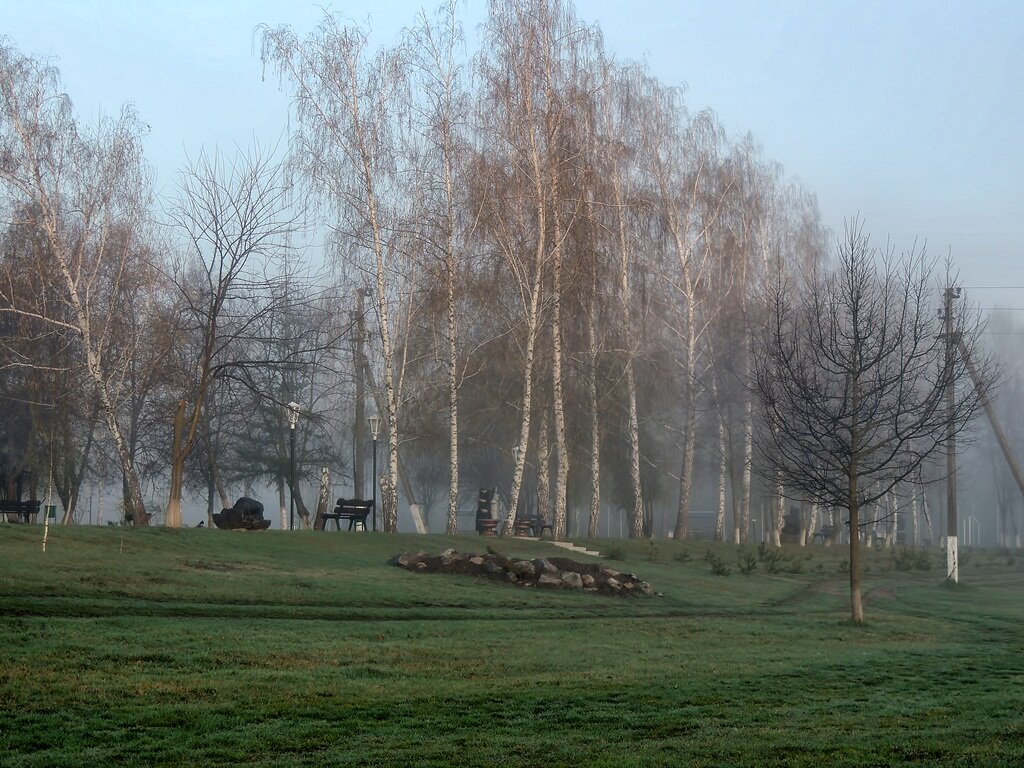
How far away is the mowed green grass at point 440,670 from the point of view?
8078 millimetres

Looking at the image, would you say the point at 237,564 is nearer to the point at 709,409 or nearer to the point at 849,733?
the point at 849,733

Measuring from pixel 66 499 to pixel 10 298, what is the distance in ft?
34.9

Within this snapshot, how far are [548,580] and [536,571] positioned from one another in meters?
0.29

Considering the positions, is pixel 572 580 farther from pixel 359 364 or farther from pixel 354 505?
pixel 359 364

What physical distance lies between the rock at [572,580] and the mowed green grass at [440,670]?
0.65 meters

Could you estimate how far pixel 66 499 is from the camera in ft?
127

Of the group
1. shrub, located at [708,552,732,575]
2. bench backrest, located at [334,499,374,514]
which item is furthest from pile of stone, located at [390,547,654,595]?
bench backrest, located at [334,499,374,514]

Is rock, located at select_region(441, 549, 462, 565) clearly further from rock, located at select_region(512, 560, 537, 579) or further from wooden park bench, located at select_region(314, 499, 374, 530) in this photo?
wooden park bench, located at select_region(314, 499, 374, 530)

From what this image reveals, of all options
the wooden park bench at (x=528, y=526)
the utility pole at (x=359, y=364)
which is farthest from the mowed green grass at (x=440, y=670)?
the utility pole at (x=359, y=364)

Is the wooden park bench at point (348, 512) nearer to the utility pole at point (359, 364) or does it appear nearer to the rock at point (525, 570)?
the utility pole at point (359, 364)

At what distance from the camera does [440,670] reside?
467 inches

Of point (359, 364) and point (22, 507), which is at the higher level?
point (359, 364)

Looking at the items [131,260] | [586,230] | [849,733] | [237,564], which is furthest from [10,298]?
[849,733]

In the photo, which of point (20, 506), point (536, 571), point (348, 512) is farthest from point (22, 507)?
point (536, 571)
